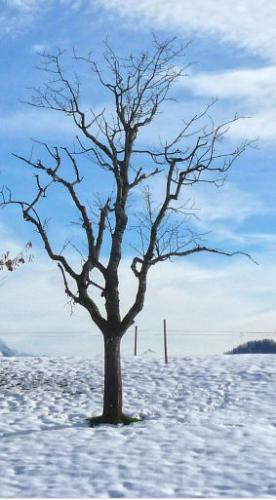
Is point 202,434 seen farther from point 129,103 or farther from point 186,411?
point 129,103

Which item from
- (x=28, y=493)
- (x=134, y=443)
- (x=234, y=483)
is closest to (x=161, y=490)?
(x=234, y=483)

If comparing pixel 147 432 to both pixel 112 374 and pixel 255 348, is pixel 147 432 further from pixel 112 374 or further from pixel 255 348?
pixel 255 348

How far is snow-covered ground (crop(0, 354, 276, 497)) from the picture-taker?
1187 centimetres

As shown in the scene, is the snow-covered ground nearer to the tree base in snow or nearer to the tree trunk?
the tree base in snow

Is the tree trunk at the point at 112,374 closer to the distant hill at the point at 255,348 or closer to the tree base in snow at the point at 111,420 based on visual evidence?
the tree base in snow at the point at 111,420

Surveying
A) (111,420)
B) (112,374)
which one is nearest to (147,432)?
(111,420)

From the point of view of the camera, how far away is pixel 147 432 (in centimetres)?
1609

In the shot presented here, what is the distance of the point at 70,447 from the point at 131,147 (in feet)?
30.7

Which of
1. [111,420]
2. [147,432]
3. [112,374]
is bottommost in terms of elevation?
[147,432]

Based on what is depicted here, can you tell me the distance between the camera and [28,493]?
11.4 meters

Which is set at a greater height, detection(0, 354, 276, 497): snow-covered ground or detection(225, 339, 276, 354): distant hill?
detection(225, 339, 276, 354): distant hill

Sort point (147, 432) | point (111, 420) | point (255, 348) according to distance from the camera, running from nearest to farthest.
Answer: point (147, 432)
point (111, 420)
point (255, 348)

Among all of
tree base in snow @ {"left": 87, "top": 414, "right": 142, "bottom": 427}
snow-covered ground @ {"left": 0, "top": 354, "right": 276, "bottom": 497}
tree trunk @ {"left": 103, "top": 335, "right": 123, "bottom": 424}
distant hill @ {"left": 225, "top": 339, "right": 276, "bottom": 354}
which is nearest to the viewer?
snow-covered ground @ {"left": 0, "top": 354, "right": 276, "bottom": 497}

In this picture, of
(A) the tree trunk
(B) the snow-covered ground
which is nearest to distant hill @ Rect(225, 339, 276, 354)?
(B) the snow-covered ground
